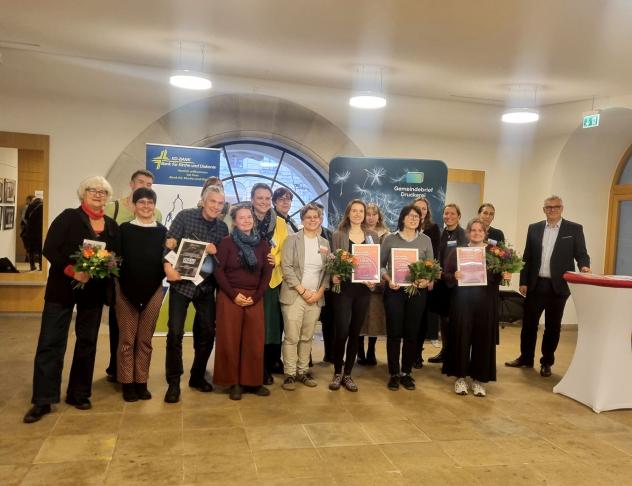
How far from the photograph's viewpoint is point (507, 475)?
3152mm

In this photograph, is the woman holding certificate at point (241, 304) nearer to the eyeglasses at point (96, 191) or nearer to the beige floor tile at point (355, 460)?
the eyeglasses at point (96, 191)

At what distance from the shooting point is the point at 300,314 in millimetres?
4438

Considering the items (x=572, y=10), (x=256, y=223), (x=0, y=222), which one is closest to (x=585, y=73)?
(x=572, y=10)

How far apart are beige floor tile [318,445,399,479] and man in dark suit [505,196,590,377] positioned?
2714 mm

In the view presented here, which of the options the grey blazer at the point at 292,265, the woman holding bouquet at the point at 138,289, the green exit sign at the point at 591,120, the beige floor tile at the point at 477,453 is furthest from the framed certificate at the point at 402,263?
the green exit sign at the point at 591,120

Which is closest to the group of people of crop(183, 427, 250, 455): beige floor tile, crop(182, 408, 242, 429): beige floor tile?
crop(182, 408, 242, 429): beige floor tile

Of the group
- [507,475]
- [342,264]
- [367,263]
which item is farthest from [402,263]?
[507,475]

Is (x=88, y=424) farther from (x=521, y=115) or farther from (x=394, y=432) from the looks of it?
(x=521, y=115)

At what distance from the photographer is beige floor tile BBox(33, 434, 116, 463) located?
3131 mm

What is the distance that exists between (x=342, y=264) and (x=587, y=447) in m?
2.13

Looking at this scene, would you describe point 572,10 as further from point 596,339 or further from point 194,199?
point 194,199

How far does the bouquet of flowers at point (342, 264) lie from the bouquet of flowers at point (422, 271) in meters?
0.48

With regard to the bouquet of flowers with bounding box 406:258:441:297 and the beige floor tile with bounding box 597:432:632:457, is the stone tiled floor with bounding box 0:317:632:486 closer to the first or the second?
the beige floor tile with bounding box 597:432:632:457

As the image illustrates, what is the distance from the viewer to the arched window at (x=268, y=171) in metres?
8.12
